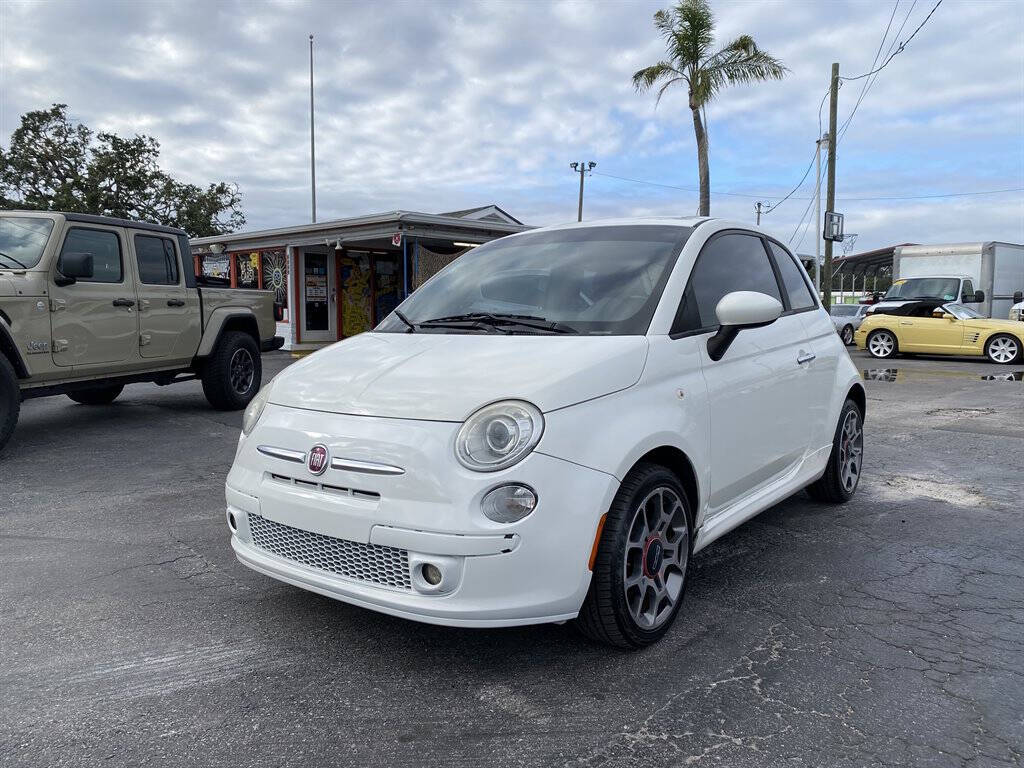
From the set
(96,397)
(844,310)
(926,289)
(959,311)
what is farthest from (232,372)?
(844,310)

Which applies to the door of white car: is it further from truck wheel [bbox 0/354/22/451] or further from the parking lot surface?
truck wheel [bbox 0/354/22/451]

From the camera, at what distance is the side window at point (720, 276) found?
134 inches

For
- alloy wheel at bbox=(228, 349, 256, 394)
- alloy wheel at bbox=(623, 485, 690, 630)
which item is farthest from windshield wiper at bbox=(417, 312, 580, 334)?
alloy wheel at bbox=(228, 349, 256, 394)

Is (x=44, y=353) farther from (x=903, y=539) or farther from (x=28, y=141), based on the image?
(x=28, y=141)

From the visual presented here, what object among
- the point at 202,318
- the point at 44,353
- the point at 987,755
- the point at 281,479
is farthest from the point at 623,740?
the point at 202,318

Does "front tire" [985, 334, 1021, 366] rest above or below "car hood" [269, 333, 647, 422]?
below

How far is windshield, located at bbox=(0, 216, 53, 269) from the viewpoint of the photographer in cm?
668

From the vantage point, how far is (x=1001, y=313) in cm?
2128

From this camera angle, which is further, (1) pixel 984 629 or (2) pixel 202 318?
(2) pixel 202 318

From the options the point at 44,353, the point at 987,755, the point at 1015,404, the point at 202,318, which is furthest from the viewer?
the point at 1015,404

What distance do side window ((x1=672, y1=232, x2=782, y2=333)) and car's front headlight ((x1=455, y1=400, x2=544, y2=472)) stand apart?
964 mm

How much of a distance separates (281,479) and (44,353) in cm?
500

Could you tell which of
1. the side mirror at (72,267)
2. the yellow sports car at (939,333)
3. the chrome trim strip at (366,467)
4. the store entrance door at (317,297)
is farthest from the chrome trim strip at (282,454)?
the store entrance door at (317,297)

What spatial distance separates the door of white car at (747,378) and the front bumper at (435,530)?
37.4 inches
